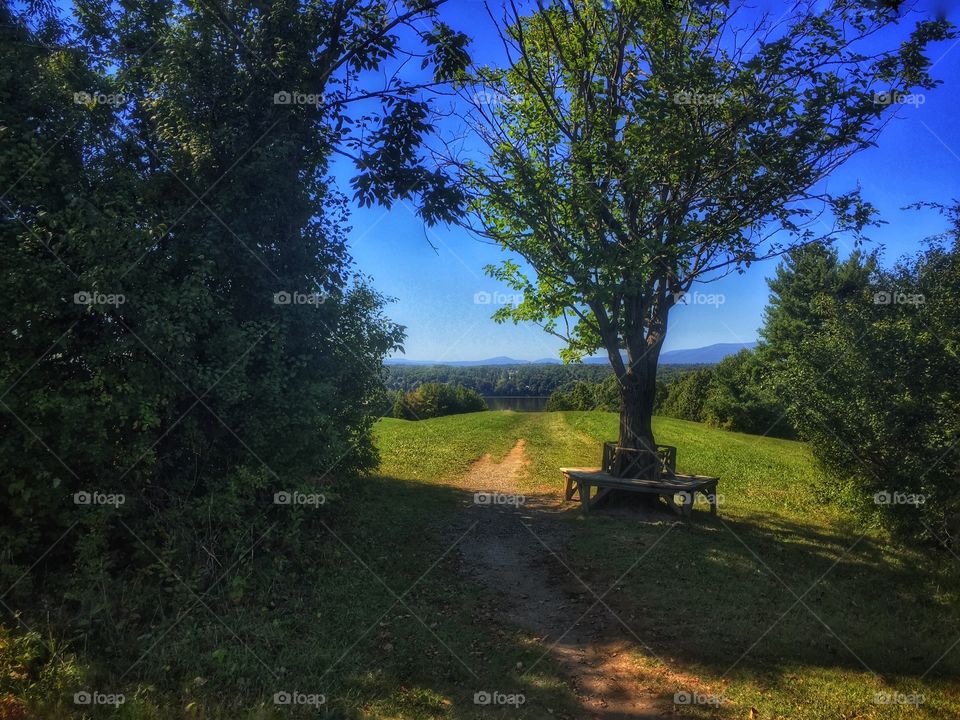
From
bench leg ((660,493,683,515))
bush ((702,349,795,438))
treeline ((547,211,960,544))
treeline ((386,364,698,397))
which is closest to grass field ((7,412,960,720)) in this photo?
bench leg ((660,493,683,515))

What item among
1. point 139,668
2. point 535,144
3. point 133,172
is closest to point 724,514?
point 535,144

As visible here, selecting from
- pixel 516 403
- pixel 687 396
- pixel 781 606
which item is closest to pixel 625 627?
pixel 781 606

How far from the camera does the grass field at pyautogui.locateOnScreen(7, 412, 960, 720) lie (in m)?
5.01

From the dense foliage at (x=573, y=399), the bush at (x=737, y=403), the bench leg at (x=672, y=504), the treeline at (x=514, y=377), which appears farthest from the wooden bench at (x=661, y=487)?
the dense foliage at (x=573, y=399)

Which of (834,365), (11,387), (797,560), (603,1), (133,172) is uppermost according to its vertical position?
(603,1)

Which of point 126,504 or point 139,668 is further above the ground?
point 126,504

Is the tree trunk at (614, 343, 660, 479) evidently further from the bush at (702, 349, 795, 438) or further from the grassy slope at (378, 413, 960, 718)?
the bush at (702, 349, 795, 438)

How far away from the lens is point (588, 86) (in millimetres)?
11766

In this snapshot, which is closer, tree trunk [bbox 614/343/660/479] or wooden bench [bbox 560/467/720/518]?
wooden bench [bbox 560/467/720/518]

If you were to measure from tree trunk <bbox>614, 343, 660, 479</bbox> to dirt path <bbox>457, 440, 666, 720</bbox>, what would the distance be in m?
1.96

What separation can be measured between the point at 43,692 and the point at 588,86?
12.9 meters

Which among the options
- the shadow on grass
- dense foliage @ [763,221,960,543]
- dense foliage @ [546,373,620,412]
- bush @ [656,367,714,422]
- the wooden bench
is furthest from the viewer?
bush @ [656,367,714,422]

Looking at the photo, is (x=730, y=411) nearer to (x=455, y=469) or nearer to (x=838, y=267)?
(x=838, y=267)

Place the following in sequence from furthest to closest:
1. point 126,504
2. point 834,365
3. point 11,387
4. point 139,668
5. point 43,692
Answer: point 834,365
point 126,504
point 11,387
point 139,668
point 43,692
